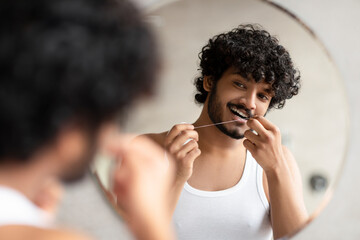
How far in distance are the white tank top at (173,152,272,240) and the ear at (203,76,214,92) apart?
0.12 meters

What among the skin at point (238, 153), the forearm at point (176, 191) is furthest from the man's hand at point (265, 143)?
the forearm at point (176, 191)

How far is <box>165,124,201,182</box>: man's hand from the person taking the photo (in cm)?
54

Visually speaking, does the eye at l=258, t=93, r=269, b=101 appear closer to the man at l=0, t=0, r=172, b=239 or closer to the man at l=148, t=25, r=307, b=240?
the man at l=148, t=25, r=307, b=240

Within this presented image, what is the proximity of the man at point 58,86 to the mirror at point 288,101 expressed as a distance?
0.20 m

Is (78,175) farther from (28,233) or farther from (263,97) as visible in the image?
(263,97)

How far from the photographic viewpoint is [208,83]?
55 centimetres

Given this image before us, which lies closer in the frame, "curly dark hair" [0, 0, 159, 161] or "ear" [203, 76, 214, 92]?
"curly dark hair" [0, 0, 159, 161]

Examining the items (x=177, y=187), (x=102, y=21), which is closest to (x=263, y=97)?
(x=177, y=187)

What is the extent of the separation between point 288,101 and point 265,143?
0.07m

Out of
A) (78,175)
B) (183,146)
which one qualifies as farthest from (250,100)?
(78,175)

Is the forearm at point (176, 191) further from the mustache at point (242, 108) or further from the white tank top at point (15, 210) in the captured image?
the white tank top at point (15, 210)

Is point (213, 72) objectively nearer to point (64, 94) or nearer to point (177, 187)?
point (177, 187)

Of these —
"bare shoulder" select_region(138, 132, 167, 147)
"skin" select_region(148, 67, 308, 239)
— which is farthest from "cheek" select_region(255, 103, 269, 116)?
"bare shoulder" select_region(138, 132, 167, 147)

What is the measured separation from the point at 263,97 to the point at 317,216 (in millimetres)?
223
